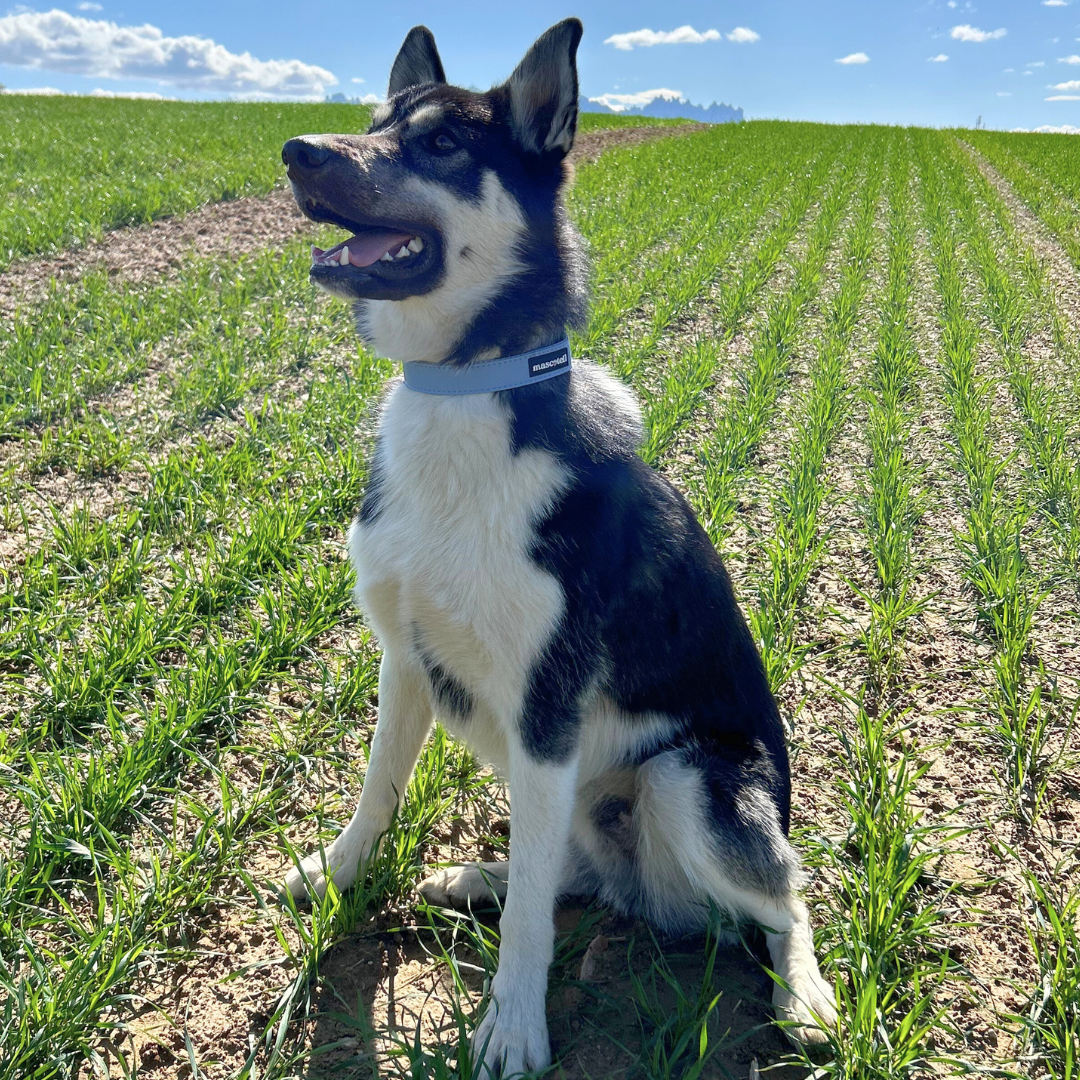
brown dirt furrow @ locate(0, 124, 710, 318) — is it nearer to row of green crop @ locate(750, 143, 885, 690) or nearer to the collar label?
row of green crop @ locate(750, 143, 885, 690)

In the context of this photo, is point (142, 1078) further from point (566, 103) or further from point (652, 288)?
point (652, 288)

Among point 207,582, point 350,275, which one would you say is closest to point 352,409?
point 207,582

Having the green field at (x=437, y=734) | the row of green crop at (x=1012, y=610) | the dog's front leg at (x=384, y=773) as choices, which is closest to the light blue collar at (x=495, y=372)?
the dog's front leg at (x=384, y=773)

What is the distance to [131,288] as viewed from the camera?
23.9ft

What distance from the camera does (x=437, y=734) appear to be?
2.51m

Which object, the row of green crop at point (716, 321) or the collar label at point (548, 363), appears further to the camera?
the row of green crop at point (716, 321)

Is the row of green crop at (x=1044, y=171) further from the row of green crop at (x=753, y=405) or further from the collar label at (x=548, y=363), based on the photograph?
the collar label at (x=548, y=363)

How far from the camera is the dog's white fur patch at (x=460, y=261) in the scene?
1.92 meters

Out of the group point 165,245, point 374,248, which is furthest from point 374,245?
point 165,245

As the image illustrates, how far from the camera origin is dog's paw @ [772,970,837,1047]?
1.76 metres

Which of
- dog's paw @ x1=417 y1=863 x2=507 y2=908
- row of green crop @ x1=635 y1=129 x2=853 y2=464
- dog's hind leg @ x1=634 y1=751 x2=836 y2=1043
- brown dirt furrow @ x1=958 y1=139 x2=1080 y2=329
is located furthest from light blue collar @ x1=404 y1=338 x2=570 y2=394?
brown dirt furrow @ x1=958 y1=139 x2=1080 y2=329

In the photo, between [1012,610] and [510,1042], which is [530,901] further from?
[1012,610]

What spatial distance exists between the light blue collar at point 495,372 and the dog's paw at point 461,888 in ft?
4.06

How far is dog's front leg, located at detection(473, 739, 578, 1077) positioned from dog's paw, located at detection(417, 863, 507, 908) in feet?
1.10
